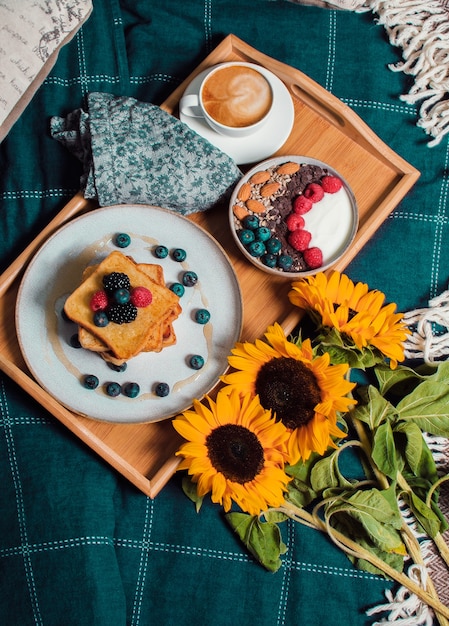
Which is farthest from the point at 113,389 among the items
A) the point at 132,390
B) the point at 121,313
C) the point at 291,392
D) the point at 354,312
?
the point at 354,312

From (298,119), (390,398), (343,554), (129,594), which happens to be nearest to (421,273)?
(390,398)

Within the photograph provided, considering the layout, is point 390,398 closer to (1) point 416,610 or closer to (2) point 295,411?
(2) point 295,411

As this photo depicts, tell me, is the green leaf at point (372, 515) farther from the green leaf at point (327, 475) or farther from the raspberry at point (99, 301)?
the raspberry at point (99, 301)

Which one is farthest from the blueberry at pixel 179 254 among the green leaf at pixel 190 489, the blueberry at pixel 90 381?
the green leaf at pixel 190 489

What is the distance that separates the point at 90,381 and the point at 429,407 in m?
0.51

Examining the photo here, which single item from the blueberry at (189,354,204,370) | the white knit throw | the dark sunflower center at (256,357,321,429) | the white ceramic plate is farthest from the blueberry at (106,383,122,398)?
the white knit throw

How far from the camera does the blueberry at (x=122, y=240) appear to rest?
3.51ft

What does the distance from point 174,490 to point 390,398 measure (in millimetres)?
372

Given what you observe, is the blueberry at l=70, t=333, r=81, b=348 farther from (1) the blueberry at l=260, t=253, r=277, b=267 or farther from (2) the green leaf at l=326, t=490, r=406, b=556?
(2) the green leaf at l=326, t=490, r=406, b=556

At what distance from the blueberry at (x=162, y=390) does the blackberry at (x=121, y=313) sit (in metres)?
0.13

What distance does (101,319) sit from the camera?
96 cm

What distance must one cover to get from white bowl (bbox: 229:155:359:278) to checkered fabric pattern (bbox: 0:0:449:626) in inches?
3.7

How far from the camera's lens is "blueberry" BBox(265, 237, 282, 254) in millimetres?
1062

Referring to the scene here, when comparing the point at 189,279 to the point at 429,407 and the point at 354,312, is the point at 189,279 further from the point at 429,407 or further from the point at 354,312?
the point at 429,407
